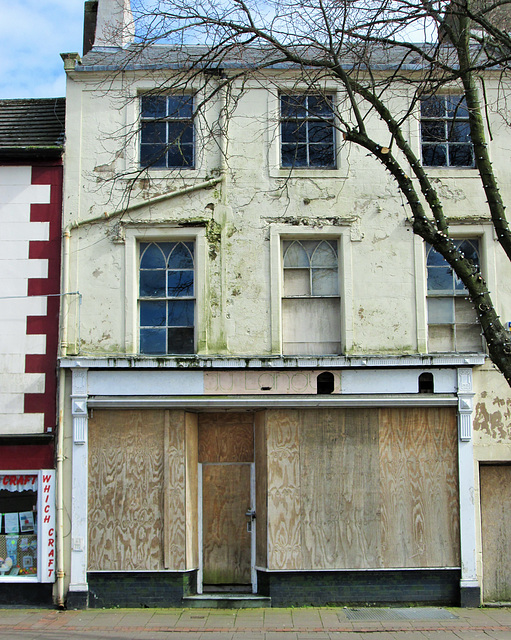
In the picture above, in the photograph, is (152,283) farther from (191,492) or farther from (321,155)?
(321,155)

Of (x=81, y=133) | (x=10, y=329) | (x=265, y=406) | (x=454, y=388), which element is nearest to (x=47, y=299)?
(x=10, y=329)

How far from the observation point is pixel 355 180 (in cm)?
1173

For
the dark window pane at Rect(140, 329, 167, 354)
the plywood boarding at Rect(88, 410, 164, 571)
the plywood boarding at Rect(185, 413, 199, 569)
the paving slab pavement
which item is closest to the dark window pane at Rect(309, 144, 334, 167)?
the dark window pane at Rect(140, 329, 167, 354)

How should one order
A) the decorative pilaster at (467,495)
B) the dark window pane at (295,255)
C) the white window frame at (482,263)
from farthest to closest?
the dark window pane at (295,255)
the white window frame at (482,263)
the decorative pilaster at (467,495)

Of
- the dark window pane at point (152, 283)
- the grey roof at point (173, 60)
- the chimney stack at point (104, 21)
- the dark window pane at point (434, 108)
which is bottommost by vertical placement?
the dark window pane at point (152, 283)

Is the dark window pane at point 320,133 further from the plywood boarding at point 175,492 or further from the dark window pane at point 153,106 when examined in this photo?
the plywood boarding at point 175,492

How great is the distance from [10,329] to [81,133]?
3356mm

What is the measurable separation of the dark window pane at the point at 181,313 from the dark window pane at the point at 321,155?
121 inches

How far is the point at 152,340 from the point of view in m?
11.6

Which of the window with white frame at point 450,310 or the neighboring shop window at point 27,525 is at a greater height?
the window with white frame at point 450,310

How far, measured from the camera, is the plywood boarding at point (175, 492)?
1096 centimetres

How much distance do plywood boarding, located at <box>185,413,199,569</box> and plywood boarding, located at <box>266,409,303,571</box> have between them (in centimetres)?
121

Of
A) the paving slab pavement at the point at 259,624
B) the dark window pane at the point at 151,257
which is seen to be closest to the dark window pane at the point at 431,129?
the dark window pane at the point at 151,257

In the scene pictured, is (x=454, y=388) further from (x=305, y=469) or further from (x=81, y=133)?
(x=81, y=133)
